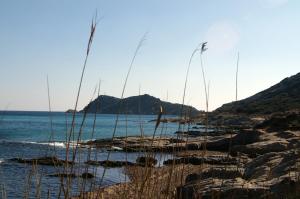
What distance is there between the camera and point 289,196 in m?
4.65

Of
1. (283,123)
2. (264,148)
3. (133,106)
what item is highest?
(283,123)

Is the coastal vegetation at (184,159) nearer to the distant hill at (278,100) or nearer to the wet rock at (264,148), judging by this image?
the wet rock at (264,148)

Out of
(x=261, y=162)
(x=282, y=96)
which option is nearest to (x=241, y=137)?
(x=261, y=162)

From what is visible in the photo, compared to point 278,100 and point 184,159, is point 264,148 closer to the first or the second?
point 184,159

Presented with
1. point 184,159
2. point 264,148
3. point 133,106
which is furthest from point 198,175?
Answer: point 264,148

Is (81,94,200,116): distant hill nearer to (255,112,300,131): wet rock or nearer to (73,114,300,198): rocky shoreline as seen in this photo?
(73,114,300,198): rocky shoreline

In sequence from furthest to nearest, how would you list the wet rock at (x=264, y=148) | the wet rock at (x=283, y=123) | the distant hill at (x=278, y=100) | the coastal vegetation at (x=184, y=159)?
the distant hill at (x=278, y=100)
the wet rock at (x=283, y=123)
the wet rock at (x=264, y=148)
the coastal vegetation at (x=184, y=159)

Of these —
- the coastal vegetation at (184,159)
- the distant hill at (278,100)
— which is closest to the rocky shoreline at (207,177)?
the coastal vegetation at (184,159)

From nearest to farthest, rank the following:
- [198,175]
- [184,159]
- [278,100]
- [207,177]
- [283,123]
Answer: [184,159]
[198,175]
[207,177]
[283,123]
[278,100]

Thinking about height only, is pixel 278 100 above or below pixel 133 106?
above

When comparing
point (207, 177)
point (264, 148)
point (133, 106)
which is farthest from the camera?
point (264, 148)

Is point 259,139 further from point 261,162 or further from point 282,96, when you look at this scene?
point 282,96

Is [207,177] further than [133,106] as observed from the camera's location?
Yes

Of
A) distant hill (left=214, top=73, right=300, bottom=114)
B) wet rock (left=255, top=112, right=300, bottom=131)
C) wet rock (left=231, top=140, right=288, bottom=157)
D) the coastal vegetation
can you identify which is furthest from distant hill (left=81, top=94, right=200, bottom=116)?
distant hill (left=214, top=73, right=300, bottom=114)
